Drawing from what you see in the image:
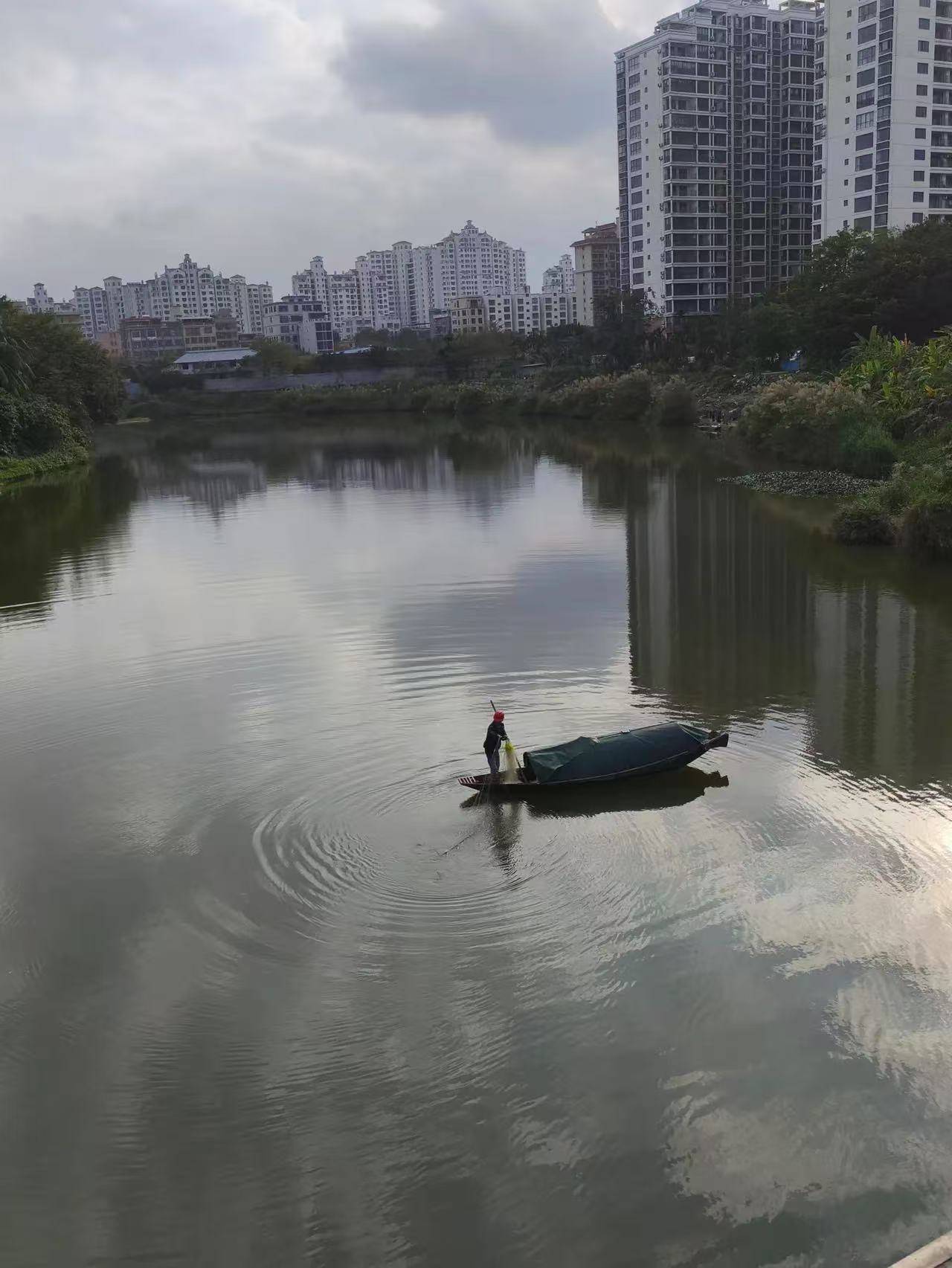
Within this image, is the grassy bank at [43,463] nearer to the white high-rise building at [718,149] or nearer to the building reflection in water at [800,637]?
the building reflection in water at [800,637]

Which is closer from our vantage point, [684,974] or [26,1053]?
[26,1053]

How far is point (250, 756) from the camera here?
14930 millimetres

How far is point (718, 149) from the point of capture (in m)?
102

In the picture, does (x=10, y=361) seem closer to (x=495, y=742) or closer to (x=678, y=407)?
(x=678, y=407)

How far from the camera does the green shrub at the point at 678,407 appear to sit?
63938 mm

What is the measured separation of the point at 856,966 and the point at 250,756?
27.8 feet

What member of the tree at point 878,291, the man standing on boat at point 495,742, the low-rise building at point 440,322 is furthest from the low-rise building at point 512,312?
the man standing on boat at point 495,742

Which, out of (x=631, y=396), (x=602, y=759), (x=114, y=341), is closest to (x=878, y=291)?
(x=631, y=396)

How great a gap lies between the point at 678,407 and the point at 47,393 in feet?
120

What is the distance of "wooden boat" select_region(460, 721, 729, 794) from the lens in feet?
42.4

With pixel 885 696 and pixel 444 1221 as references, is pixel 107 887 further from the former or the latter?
pixel 885 696

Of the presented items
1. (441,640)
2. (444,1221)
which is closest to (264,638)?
(441,640)

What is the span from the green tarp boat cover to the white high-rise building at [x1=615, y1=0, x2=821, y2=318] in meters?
91.8

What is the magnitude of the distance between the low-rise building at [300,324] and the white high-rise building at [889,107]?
95491mm
